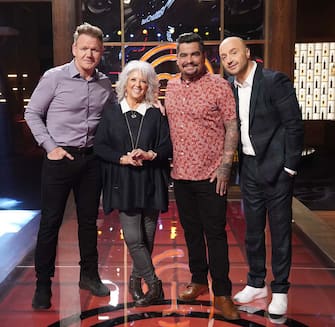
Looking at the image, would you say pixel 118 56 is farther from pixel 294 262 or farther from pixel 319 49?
pixel 319 49

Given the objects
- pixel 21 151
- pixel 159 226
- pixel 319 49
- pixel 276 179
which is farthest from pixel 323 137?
pixel 276 179

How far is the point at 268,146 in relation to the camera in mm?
2365

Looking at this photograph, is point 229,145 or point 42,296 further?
point 42,296

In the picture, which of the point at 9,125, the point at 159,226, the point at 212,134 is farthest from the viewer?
the point at 9,125

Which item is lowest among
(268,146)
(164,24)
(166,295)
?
(166,295)

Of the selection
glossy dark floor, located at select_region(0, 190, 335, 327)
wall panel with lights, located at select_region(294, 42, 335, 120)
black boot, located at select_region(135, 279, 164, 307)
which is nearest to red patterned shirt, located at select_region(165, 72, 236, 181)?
black boot, located at select_region(135, 279, 164, 307)

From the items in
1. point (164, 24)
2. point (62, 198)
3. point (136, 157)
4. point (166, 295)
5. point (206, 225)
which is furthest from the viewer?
point (164, 24)

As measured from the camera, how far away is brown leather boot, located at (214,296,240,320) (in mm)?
2383

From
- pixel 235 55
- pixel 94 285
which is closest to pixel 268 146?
pixel 235 55

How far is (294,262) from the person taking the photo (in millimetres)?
3270

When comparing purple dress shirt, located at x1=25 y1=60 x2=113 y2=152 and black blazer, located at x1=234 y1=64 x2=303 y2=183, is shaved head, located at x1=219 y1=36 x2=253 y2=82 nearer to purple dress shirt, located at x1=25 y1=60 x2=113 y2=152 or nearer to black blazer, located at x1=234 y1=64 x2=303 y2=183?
black blazer, located at x1=234 y1=64 x2=303 y2=183

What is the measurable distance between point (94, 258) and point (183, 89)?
3.39ft

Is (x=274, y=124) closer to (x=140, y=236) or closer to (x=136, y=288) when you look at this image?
(x=140, y=236)

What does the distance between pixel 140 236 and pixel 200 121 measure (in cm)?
64
